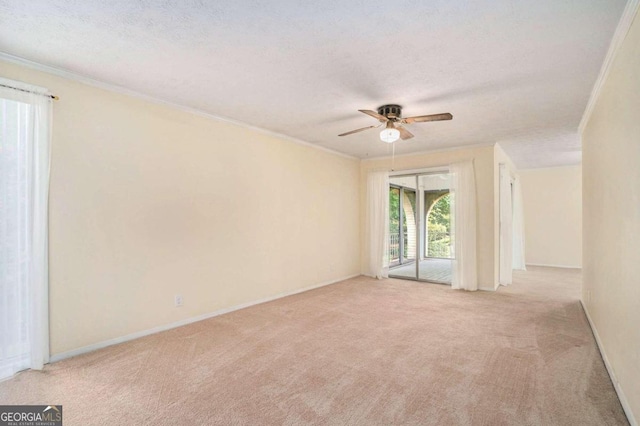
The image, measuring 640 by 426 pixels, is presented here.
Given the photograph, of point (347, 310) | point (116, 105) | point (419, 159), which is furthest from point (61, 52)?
point (419, 159)

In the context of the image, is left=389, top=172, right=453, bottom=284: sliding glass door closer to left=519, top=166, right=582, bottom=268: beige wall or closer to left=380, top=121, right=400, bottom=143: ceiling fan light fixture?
left=380, top=121, right=400, bottom=143: ceiling fan light fixture

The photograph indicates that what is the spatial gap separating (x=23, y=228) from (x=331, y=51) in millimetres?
2798

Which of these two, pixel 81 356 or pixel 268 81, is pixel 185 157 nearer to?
pixel 268 81

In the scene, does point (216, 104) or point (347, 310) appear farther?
point (347, 310)

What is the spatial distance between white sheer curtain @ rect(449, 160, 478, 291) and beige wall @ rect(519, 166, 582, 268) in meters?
3.80

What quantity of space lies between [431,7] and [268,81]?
1.55 m

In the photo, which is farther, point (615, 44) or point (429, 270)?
point (429, 270)

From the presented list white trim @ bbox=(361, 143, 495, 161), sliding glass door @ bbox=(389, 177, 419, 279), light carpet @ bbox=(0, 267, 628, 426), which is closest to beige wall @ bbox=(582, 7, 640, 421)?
light carpet @ bbox=(0, 267, 628, 426)

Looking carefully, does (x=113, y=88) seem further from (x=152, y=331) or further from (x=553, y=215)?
(x=553, y=215)

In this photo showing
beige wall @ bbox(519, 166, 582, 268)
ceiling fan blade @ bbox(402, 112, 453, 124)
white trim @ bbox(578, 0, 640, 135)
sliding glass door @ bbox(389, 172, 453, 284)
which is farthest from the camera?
beige wall @ bbox(519, 166, 582, 268)

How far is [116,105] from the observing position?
10.1 feet

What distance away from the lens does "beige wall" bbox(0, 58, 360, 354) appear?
110 inches

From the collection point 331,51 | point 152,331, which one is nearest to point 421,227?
point 331,51

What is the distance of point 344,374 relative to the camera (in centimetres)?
249
